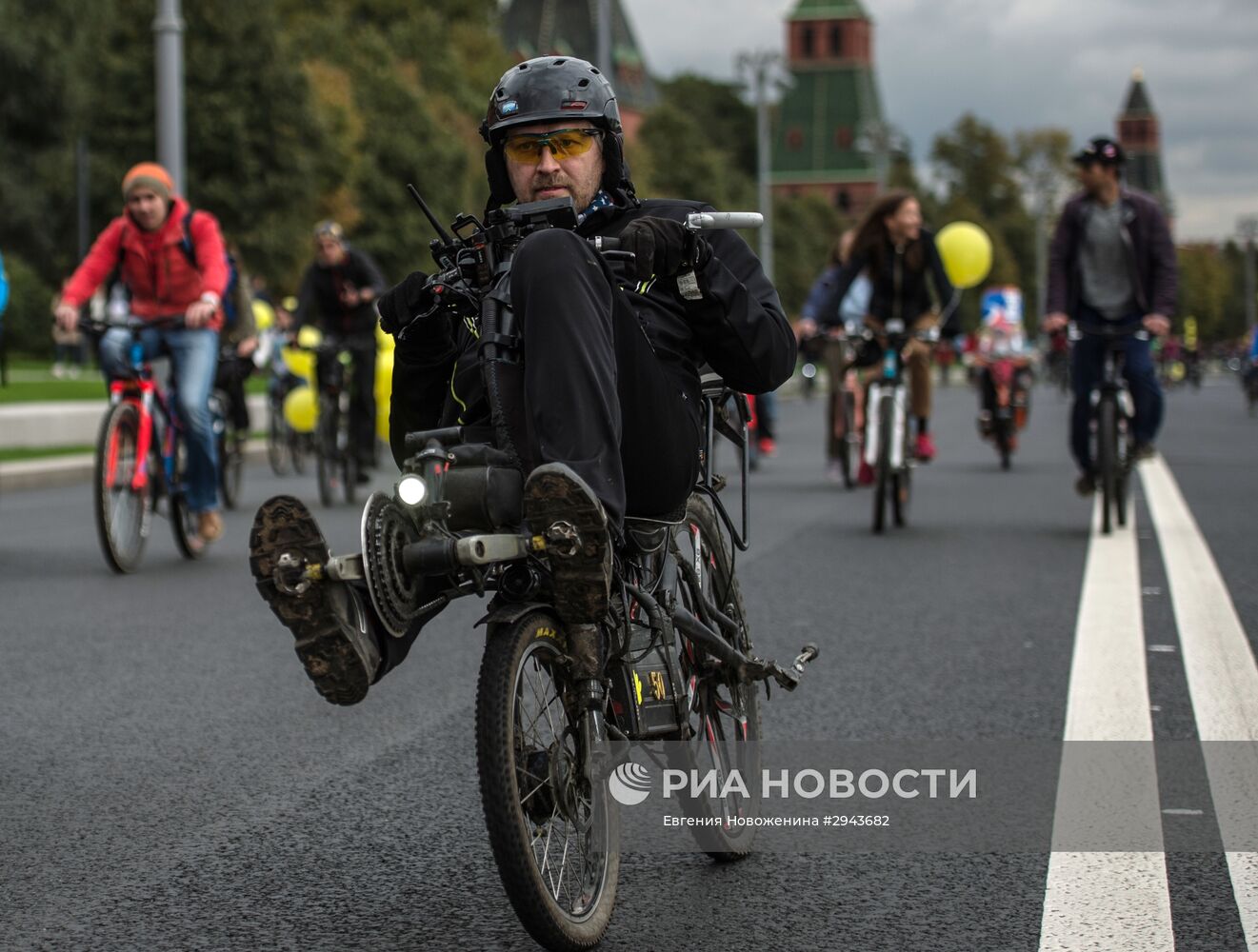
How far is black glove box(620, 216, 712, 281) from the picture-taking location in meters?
3.86

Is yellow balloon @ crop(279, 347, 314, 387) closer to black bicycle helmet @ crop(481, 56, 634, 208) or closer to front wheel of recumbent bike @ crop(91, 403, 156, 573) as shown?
front wheel of recumbent bike @ crop(91, 403, 156, 573)

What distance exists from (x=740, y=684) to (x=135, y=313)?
21.2ft

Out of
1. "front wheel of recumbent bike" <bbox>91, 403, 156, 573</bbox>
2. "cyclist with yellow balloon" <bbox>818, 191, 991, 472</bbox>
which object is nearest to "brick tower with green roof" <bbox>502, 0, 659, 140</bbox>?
"cyclist with yellow balloon" <bbox>818, 191, 991, 472</bbox>

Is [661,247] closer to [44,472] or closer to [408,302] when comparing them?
[408,302]

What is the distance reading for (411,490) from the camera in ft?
12.1

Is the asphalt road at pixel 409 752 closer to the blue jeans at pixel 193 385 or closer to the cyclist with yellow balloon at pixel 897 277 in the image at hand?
the blue jeans at pixel 193 385

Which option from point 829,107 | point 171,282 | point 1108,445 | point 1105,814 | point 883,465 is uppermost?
point 829,107

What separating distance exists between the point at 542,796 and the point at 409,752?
2.23 meters

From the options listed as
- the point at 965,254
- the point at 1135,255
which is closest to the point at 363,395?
the point at 1135,255

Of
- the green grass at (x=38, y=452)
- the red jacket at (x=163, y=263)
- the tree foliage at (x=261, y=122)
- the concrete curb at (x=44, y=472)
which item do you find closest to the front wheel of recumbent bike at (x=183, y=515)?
the red jacket at (x=163, y=263)

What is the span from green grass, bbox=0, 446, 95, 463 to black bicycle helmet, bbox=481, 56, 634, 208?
1396 centimetres

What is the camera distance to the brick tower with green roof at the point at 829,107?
596 feet

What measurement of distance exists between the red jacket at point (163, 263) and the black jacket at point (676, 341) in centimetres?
602

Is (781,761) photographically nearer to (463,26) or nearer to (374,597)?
(374,597)
